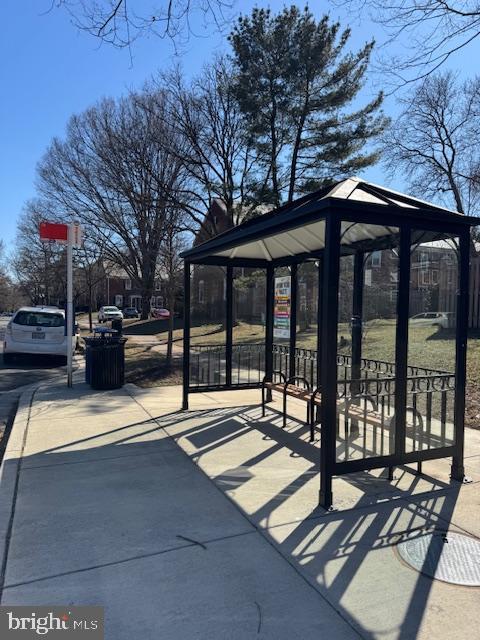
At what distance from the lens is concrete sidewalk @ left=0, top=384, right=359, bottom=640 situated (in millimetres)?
2514

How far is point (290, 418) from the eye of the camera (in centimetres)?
685

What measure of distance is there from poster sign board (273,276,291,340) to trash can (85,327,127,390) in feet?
10.8

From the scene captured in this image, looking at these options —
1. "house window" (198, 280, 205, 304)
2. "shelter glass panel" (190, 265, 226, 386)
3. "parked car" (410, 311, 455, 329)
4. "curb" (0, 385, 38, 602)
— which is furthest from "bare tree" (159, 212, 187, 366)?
"parked car" (410, 311, 455, 329)

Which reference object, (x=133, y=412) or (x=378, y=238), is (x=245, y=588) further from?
(x=133, y=412)

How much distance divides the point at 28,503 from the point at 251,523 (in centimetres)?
191

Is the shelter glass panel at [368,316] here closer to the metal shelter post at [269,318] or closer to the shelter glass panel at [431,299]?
the shelter glass panel at [431,299]

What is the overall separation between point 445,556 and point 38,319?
39.4 feet

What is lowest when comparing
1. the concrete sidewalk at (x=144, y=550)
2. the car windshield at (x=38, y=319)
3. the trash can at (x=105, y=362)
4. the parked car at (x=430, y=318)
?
the concrete sidewalk at (x=144, y=550)

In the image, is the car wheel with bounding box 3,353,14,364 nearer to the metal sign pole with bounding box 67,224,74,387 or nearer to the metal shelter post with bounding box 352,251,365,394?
the metal sign pole with bounding box 67,224,74,387

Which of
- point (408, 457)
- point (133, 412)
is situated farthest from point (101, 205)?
point (408, 457)

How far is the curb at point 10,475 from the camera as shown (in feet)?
11.1

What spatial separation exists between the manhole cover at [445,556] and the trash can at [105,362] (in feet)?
22.6

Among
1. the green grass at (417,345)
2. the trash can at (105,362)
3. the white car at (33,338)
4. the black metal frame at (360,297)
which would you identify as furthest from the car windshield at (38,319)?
the black metal frame at (360,297)

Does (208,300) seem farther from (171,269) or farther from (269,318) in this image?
(269,318)
